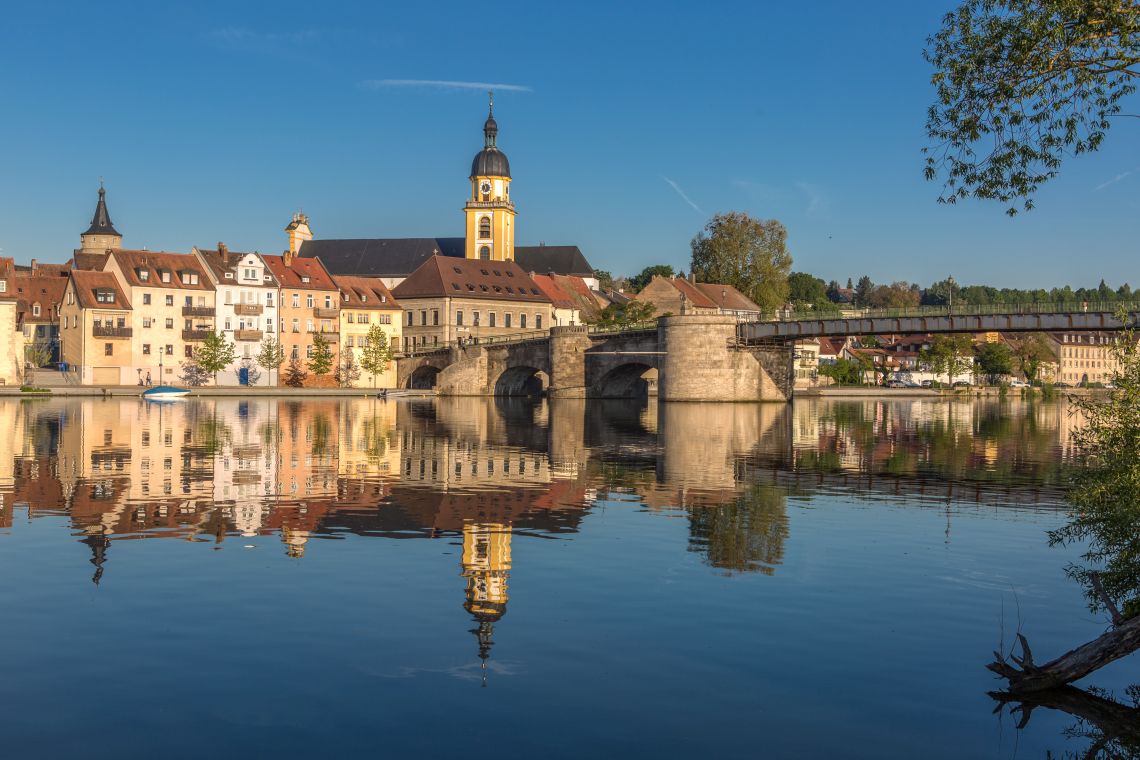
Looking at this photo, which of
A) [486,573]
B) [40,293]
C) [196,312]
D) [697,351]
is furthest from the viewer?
[40,293]

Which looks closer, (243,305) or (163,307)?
(163,307)

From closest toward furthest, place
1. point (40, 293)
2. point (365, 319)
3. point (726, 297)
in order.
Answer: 1. point (40, 293)
2. point (365, 319)
3. point (726, 297)

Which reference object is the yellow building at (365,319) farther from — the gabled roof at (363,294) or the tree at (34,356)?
the tree at (34,356)

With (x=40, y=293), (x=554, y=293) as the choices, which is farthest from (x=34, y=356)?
(x=554, y=293)

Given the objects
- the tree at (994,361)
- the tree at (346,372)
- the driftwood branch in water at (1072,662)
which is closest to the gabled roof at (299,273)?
the tree at (346,372)

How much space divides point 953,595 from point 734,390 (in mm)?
69564

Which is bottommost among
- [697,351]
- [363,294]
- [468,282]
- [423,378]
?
[423,378]

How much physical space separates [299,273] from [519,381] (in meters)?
24.1

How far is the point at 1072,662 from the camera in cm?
1288

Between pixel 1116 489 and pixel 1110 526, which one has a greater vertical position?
pixel 1116 489

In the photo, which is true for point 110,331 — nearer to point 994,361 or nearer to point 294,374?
point 294,374

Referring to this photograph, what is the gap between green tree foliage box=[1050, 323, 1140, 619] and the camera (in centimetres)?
1402

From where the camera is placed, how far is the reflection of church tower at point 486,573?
51.0 feet

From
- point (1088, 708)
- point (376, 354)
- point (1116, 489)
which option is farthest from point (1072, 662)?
point (376, 354)
